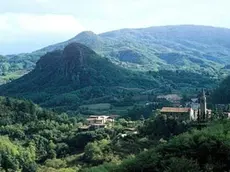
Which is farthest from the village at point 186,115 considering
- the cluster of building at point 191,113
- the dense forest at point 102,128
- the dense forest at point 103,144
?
the dense forest at point 103,144

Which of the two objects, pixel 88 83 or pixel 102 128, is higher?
pixel 102 128

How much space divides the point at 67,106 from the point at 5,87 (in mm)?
35361

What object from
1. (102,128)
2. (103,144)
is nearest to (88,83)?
(102,128)

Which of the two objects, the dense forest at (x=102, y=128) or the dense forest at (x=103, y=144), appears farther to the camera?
the dense forest at (x=102, y=128)

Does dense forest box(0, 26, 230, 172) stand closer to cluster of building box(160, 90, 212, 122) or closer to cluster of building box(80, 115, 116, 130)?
cluster of building box(80, 115, 116, 130)

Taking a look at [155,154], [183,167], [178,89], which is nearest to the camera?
[183,167]

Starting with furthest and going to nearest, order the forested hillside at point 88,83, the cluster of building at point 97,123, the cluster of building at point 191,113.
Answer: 1. the forested hillside at point 88,83
2. the cluster of building at point 97,123
3. the cluster of building at point 191,113

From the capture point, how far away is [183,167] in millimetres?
26094

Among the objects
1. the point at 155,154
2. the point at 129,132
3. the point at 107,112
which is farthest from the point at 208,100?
the point at 155,154

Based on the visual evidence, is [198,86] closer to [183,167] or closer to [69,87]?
[69,87]

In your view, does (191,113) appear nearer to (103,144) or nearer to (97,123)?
(103,144)

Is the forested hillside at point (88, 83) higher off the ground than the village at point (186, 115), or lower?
lower

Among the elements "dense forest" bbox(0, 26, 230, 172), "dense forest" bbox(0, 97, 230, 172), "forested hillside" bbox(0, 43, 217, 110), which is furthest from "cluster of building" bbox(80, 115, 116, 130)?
"forested hillside" bbox(0, 43, 217, 110)

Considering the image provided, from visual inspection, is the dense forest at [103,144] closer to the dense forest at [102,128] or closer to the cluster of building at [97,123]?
the dense forest at [102,128]
